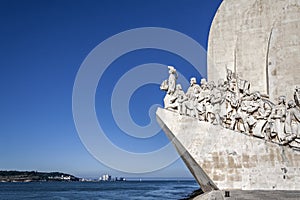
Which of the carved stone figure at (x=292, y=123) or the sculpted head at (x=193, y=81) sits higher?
the sculpted head at (x=193, y=81)

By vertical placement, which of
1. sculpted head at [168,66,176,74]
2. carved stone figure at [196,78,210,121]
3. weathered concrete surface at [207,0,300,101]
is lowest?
carved stone figure at [196,78,210,121]

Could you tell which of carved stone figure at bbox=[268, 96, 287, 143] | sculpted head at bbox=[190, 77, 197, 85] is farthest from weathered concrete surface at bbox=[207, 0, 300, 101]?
sculpted head at bbox=[190, 77, 197, 85]

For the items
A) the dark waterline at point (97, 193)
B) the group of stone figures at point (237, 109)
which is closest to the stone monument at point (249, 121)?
the group of stone figures at point (237, 109)

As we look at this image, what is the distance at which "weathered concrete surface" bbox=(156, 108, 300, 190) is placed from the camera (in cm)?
934

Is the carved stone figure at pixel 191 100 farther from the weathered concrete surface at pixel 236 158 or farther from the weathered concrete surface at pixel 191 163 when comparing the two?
the weathered concrete surface at pixel 191 163

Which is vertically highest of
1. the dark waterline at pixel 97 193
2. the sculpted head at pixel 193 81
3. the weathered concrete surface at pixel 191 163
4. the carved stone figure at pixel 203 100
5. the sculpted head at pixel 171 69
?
the sculpted head at pixel 171 69

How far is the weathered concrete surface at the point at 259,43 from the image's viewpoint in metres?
12.2

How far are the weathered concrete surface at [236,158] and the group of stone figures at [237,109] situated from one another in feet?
0.96

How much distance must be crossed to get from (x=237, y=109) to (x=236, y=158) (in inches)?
57.7

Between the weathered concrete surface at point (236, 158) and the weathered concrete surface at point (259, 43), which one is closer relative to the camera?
the weathered concrete surface at point (236, 158)

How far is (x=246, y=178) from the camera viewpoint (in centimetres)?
944

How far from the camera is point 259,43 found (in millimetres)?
13148

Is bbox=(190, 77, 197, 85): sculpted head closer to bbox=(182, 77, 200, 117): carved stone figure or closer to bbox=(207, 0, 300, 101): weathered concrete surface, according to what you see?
bbox=(182, 77, 200, 117): carved stone figure

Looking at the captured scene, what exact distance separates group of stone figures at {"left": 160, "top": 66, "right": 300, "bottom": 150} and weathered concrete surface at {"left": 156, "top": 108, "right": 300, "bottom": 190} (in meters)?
0.29
